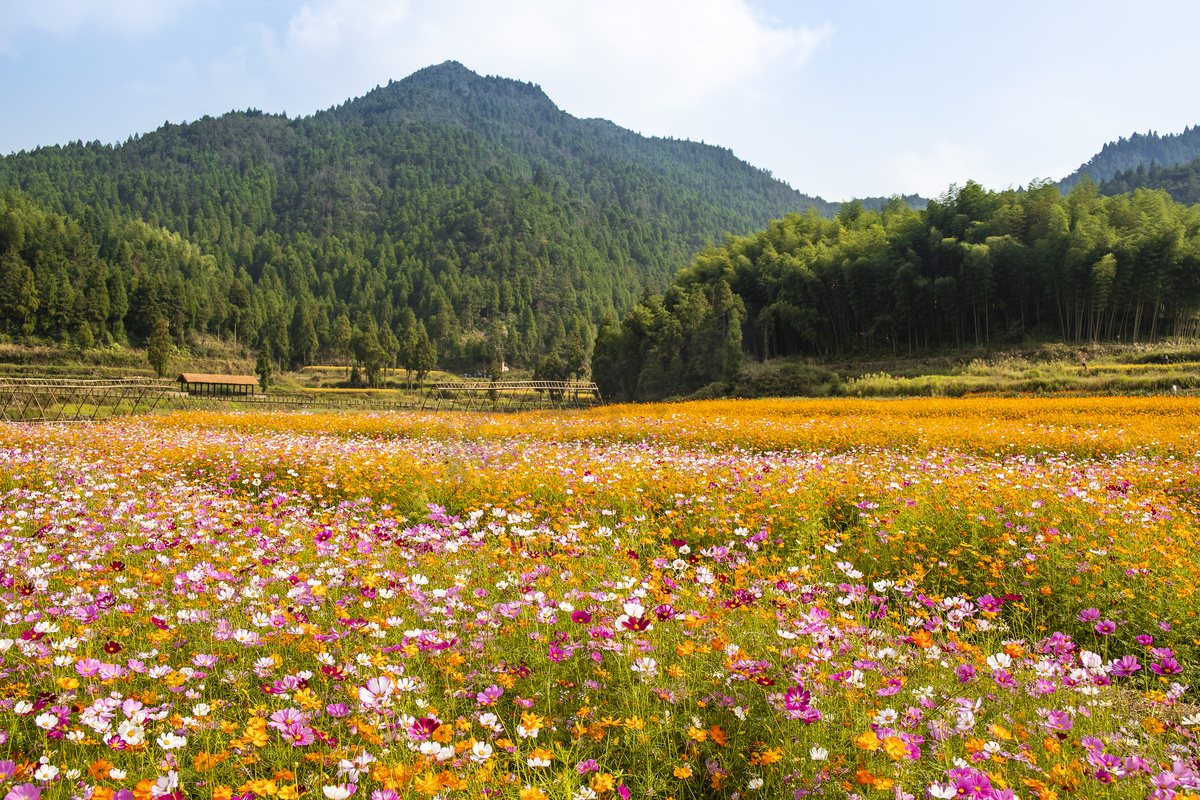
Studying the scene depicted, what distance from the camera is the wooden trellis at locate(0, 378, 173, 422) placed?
2819 cm

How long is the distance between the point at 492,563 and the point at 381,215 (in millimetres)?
208882

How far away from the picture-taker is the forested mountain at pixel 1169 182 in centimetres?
12950

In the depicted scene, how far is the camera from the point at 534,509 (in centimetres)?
653

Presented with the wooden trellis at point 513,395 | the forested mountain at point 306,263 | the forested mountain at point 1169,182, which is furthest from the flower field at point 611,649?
the forested mountain at point 1169,182

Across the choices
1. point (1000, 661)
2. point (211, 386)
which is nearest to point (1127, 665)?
point (1000, 661)

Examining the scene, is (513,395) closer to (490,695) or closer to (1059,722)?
(490,695)

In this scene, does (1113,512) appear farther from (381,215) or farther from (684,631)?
(381,215)

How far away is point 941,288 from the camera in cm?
4356

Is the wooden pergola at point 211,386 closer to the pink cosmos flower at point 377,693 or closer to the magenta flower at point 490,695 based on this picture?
the pink cosmos flower at point 377,693

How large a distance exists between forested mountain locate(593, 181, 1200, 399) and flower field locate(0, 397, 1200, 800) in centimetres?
3765

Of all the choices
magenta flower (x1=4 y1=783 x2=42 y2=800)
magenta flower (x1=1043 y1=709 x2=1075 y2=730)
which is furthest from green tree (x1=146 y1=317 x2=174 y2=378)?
magenta flower (x1=1043 y1=709 x2=1075 y2=730)

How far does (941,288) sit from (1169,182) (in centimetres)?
14546

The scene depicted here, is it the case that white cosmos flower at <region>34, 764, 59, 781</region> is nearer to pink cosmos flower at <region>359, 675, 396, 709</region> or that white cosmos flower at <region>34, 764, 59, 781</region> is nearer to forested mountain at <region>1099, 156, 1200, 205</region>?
pink cosmos flower at <region>359, 675, 396, 709</region>

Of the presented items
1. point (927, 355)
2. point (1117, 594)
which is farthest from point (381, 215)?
point (1117, 594)
